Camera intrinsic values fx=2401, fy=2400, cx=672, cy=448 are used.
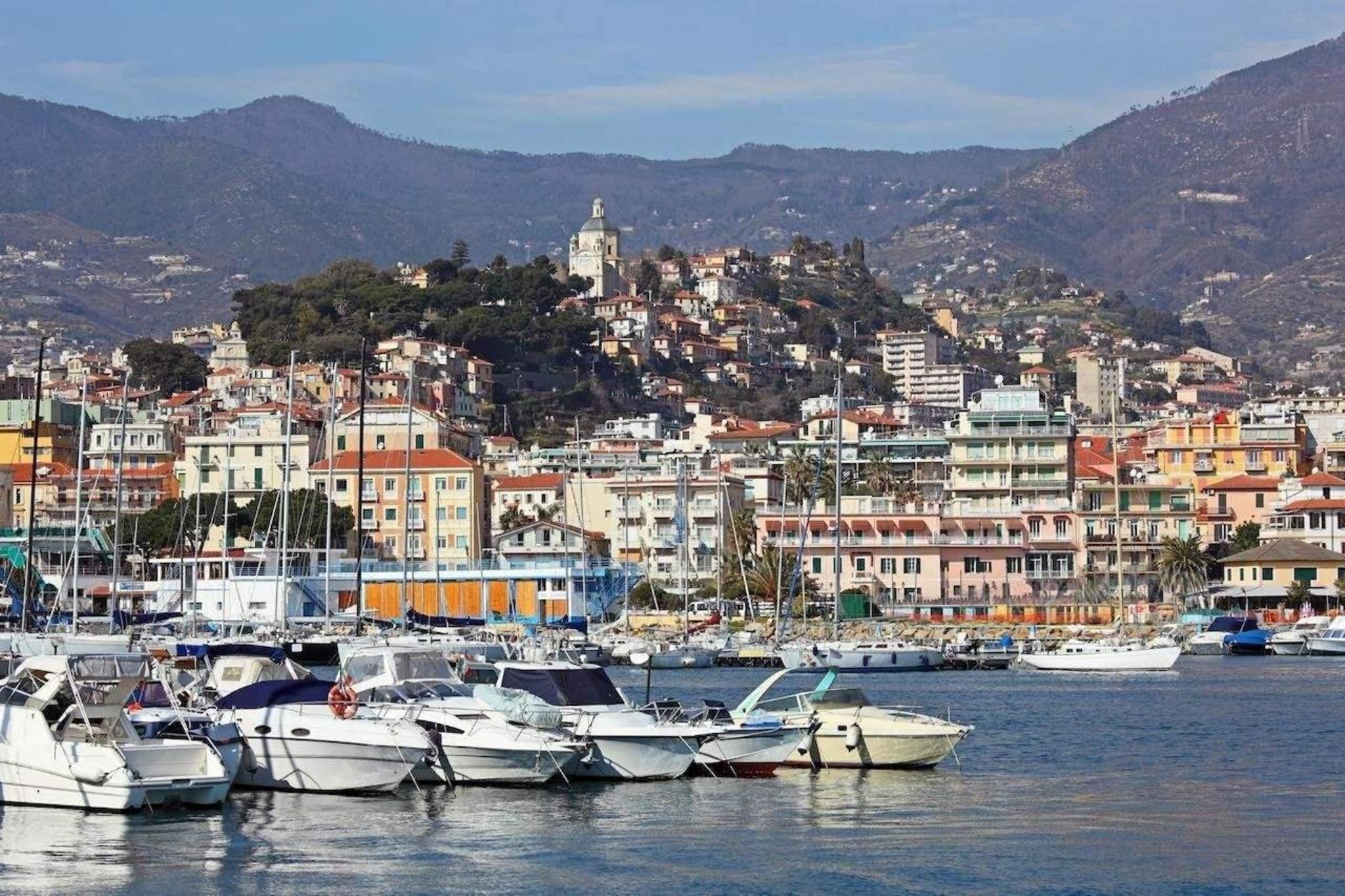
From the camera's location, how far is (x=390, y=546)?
118m

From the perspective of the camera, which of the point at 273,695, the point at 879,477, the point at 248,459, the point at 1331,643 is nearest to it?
the point at 273,695

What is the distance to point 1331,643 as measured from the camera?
86.8 m

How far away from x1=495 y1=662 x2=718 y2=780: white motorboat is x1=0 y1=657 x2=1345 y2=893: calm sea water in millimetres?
388

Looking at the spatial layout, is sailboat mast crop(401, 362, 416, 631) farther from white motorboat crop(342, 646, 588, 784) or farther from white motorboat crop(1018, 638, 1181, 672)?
white motorboat crop(342, 646, 588, 784)

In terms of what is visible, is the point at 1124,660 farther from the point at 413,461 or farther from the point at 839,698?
the point at 413,461

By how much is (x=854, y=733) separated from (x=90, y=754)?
1245 centimetres

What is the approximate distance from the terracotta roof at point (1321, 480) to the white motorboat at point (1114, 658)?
37412 mm

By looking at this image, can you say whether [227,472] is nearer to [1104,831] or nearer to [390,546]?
[390,546]

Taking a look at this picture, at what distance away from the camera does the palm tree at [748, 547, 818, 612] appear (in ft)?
330

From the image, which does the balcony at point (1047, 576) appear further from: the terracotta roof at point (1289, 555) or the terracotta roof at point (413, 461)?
the terracotta roof at point (413, 461)

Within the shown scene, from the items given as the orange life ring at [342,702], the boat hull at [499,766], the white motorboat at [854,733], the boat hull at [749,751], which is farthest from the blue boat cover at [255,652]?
the white motorboat at [854,733]

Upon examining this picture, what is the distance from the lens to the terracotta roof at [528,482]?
12788 cm

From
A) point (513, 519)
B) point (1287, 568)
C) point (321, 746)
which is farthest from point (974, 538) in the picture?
point (321, 746)

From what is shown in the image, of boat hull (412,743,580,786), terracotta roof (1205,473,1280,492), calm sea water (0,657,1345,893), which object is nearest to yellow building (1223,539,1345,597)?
terracotta roof (1205,473,1280,492)
